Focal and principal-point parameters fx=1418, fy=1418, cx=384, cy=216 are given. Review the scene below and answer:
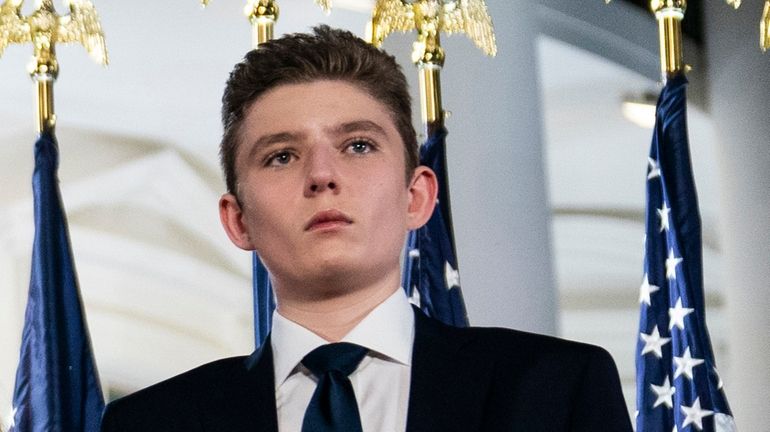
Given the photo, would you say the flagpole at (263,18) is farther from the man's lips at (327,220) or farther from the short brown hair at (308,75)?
the man's lips at (327,220)

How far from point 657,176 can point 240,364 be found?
103 inches

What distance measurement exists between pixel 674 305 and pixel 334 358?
255cm

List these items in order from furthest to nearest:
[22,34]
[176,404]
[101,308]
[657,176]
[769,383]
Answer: [769,383] → [101,308] → [22,34] → [657,176] → [176,404]

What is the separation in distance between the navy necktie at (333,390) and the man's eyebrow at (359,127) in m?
0.32

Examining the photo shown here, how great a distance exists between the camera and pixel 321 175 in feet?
6.62

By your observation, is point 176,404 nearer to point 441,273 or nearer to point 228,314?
point 441,273

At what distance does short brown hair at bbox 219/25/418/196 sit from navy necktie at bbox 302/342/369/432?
0.34 metres

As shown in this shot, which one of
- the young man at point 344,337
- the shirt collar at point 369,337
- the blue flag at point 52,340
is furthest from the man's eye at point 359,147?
the blue flag at point 52,340

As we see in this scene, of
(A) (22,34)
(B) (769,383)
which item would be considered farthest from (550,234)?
(A) (22,34)

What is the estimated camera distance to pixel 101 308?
543 centimetres

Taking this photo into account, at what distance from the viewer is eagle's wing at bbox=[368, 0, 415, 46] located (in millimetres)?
4809

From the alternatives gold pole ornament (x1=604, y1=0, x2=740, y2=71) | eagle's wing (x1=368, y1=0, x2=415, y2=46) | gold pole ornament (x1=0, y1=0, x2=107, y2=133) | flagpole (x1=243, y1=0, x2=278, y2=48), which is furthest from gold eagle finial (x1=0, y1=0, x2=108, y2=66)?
gold pole ornament (x1=604, y1=0, x2=740, y2=71)

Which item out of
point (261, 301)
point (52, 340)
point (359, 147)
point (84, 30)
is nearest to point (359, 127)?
point (359, 147)

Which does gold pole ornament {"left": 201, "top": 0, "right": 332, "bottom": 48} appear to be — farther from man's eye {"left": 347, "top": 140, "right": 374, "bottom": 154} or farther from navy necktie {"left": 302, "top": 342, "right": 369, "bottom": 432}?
navy necktie {"left": 302, "top": 342, "right": 369, "bottom": 432}
